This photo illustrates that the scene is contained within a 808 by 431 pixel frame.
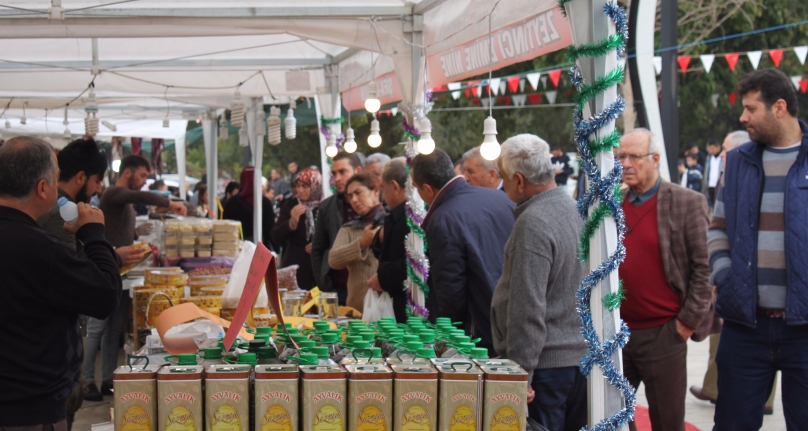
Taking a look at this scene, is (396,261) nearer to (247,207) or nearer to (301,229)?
(301,229)

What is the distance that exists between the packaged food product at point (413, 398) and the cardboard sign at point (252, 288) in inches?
24.2

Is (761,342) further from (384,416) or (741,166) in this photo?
(384,416)

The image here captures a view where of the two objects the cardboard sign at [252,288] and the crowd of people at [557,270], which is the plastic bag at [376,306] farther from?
the cardboard sign at [252,288]

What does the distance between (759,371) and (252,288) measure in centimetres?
231

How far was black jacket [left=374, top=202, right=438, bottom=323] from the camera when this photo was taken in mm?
5262

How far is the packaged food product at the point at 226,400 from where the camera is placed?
2361mm

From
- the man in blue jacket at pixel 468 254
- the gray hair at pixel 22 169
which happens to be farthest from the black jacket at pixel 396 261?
the gray hair at pixel 22 169

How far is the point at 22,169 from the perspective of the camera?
2.85 meters

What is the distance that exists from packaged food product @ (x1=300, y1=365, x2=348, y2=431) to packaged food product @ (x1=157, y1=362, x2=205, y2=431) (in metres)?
0.31

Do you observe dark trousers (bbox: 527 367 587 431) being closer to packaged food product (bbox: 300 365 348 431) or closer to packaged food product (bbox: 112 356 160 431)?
packaged food product (bbox: 300 365 348 431)

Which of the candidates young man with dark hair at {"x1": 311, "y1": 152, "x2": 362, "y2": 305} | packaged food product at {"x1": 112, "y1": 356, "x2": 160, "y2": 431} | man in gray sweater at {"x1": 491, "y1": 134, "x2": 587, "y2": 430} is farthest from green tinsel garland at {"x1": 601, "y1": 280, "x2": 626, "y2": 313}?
young man with dark hair at {"x1": 311, "y1": 152, "x2": 362, "y2": 305}

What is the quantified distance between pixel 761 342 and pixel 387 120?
77.0 feet

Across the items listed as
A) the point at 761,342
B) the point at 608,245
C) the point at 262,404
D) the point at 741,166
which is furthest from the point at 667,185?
the point at 262,404

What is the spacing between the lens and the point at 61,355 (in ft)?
9.38
